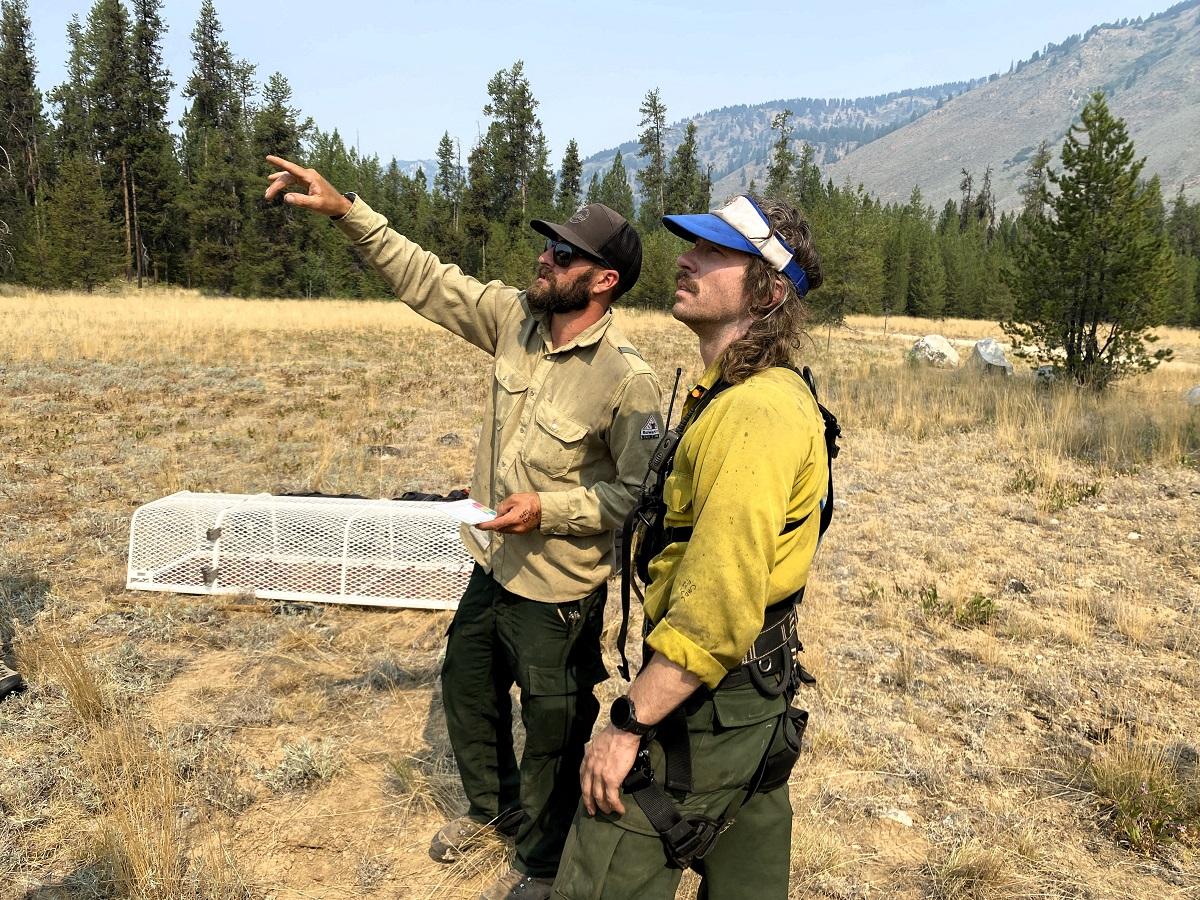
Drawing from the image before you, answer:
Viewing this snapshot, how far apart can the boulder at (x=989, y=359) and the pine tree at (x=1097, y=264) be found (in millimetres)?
3274

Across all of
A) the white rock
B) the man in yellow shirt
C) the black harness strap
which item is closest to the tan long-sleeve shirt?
the black harness strap

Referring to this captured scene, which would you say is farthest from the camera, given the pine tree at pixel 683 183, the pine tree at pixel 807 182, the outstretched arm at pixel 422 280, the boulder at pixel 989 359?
the pine tree at pixel 683 183

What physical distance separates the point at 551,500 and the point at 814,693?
2.55 metres

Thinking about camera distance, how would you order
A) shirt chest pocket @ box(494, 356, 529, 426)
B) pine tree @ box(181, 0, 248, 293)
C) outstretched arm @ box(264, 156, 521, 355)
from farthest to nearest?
pine tree @ box(181, 0, 248, 293)
outstretched arm @ box(264, 156, 521, 355)
shirt chest pocket @ box(494, 356, 529, 426)

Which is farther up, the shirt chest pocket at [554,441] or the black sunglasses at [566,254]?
the black sunglasses at [566,254]

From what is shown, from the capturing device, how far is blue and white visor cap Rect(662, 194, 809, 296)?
159 centimetres

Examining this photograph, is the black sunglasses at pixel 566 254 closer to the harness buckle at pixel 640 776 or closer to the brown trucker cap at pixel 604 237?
the brown trucker cap at pixel 604 237

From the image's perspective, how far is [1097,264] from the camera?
40.0 feet

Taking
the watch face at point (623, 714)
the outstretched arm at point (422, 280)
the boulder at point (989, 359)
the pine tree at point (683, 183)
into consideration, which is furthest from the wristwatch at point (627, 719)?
the pine tree at point (683, 183)

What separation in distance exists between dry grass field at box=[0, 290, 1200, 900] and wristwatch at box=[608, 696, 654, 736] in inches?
67.8

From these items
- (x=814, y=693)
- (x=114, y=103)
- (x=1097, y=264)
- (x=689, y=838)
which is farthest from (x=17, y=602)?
(x=114, y=103)

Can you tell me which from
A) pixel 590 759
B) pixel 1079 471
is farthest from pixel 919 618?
pixel 1079 471

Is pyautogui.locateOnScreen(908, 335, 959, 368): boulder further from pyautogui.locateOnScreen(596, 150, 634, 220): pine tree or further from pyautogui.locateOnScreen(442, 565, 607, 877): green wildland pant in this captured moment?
pyautogui.locateOnScreen(596, 150, 634, 220): pine tree

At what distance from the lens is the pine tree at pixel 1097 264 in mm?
11734
